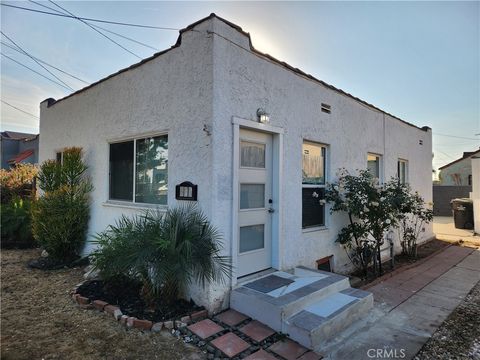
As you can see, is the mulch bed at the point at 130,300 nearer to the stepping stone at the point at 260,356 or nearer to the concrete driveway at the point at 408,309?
the stepping stone at the point at 260,356

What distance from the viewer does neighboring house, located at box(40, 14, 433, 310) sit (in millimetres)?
3959

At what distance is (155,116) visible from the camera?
4840 millimetres

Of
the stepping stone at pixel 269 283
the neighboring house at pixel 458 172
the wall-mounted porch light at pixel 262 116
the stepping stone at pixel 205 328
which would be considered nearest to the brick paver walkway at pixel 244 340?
the stepping stone at pixel 205 328

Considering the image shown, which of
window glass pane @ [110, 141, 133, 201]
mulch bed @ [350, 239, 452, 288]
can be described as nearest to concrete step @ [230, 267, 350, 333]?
mulch bed @ [350, 239, 452, 288]

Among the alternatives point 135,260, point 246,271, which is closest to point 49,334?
point 135,260

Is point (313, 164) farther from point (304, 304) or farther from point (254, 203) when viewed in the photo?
point (304, 304)

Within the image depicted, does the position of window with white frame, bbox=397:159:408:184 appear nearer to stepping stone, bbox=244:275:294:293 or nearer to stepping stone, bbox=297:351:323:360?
stepping stone, bbox=244:275:294:293

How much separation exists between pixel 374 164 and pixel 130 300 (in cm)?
685

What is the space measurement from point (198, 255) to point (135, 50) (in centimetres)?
654

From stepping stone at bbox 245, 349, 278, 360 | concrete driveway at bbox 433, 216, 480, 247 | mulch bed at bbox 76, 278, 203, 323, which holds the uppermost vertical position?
mulch bed at bbox 76, 278, 203, 323

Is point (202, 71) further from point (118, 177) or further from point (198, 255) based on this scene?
point (118, 177)

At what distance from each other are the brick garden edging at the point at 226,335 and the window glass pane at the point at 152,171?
1.88 metres

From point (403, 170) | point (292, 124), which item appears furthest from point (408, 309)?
point (403, 170)

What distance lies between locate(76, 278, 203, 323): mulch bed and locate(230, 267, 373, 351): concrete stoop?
75 cm
